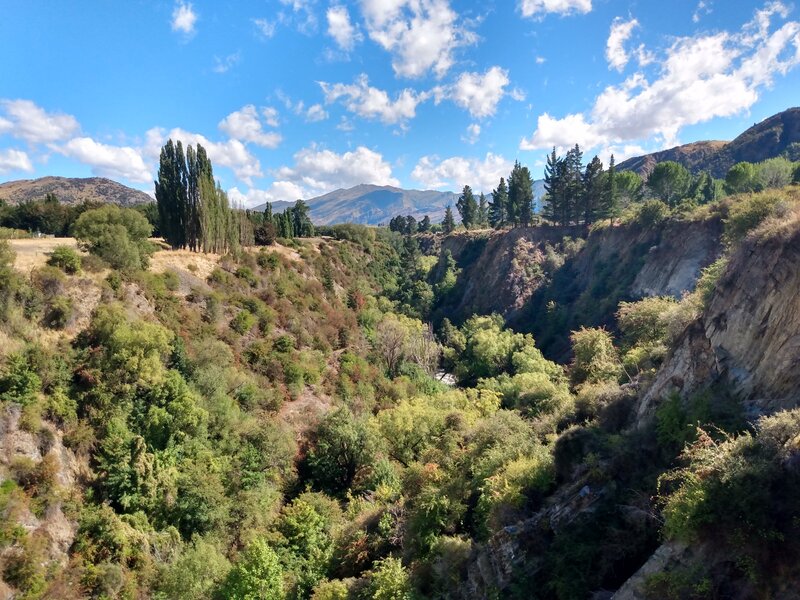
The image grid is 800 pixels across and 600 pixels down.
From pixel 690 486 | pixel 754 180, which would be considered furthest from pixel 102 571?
pixel 754 180

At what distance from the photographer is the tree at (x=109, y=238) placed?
95.8 ft

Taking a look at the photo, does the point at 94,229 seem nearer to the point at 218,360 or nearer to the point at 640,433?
the point at 218,360

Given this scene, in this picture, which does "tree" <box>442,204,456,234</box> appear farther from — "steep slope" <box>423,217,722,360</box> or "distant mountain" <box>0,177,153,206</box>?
"distant mountain" <box>0,177,153,206</box>

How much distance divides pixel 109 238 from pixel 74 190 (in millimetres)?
141869

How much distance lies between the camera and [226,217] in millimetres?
45219

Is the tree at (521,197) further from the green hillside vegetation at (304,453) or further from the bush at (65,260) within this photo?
the bush at (65,260)

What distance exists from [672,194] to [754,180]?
10.8 m

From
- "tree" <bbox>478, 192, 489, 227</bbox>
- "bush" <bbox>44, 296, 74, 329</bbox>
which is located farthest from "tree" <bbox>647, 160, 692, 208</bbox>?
"bush" <bbox>44, 296, 74, 329</bbox>

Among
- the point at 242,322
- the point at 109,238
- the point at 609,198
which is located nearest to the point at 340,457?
the point at 242,322

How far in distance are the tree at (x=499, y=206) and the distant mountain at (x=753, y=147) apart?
71.5 metres

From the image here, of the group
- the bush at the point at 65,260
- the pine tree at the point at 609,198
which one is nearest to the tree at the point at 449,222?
the pine tree at the point at 609,198

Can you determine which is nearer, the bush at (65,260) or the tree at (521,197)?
the bush at (65,260)

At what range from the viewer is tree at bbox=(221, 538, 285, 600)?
637 inches

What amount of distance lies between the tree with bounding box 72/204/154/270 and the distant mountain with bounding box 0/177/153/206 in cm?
10838
